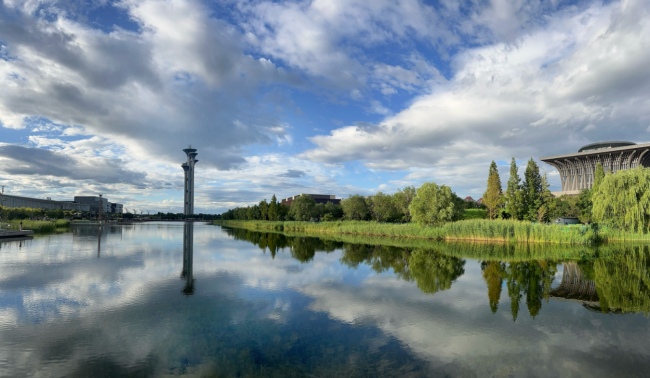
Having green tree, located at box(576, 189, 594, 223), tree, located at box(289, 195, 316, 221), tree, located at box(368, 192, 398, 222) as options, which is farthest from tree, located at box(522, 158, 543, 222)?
tree, located at box(289, 195, 316, 221)

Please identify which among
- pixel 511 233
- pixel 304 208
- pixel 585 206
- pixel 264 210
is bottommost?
pixel 511 233

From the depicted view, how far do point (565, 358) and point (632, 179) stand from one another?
129 feet

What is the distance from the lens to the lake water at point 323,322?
692 centimetres

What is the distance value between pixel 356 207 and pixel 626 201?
44.3m

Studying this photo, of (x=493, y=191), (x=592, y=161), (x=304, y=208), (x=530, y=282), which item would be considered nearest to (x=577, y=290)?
(x=530, y=282)

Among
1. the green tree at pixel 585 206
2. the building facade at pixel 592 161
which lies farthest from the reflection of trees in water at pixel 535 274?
the building facade at pixel 592 161

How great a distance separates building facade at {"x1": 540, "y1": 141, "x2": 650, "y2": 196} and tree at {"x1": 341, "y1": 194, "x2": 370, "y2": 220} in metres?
56.7

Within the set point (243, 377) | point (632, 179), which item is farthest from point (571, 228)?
point (243, 377)

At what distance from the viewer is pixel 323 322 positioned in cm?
974

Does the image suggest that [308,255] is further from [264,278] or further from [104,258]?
[104,258]

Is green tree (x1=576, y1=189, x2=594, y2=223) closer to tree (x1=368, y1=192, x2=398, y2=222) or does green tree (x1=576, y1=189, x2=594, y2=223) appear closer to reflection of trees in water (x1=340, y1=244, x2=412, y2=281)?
tree (x1=368, y1=192, x2=398, y2=222)

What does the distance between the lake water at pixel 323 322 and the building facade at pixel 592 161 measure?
89191 mm

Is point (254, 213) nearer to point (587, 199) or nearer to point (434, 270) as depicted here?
point (587, 199)

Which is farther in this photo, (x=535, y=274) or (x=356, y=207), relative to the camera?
(x=356, y=207)
